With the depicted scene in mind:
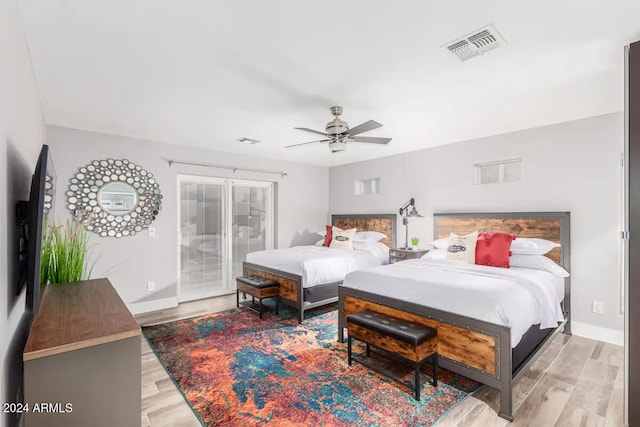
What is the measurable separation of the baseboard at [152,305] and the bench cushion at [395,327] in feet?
10.2

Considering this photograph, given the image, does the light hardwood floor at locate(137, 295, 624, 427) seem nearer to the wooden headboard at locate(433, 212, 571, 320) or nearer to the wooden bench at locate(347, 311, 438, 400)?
the wooden bench at locate(347, 311, 438, 400)

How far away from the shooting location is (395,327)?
2480 millimetres

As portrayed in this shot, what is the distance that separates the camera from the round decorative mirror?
3939 millimetres

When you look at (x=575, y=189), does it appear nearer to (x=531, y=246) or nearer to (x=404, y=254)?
(x=531, y=246)

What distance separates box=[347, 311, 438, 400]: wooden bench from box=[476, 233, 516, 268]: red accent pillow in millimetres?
1454

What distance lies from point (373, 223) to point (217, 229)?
9.23ft

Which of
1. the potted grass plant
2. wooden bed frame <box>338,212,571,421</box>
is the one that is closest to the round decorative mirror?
the potted grass plant

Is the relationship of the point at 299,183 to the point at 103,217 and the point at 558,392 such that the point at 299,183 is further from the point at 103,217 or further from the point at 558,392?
the point at 558,392

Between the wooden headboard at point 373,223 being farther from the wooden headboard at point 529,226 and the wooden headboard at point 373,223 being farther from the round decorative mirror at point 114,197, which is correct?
the round decorative mirror at point 114,197

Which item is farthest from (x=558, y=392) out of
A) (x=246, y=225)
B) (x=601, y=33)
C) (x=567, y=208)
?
(x=246, y=225)

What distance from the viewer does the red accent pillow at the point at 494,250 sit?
11.2 feet

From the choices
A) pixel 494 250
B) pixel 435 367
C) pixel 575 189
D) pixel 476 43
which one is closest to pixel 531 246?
pixel 494 250

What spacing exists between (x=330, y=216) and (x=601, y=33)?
5.21 metres

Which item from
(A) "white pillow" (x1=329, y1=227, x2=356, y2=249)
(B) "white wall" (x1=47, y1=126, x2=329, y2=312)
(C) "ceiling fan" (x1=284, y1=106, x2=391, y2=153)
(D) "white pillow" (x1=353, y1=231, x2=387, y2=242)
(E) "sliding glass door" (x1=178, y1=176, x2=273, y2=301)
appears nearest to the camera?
(C) "ceiling fan" (x1=284, y1=106, x2=391, y2=153)
